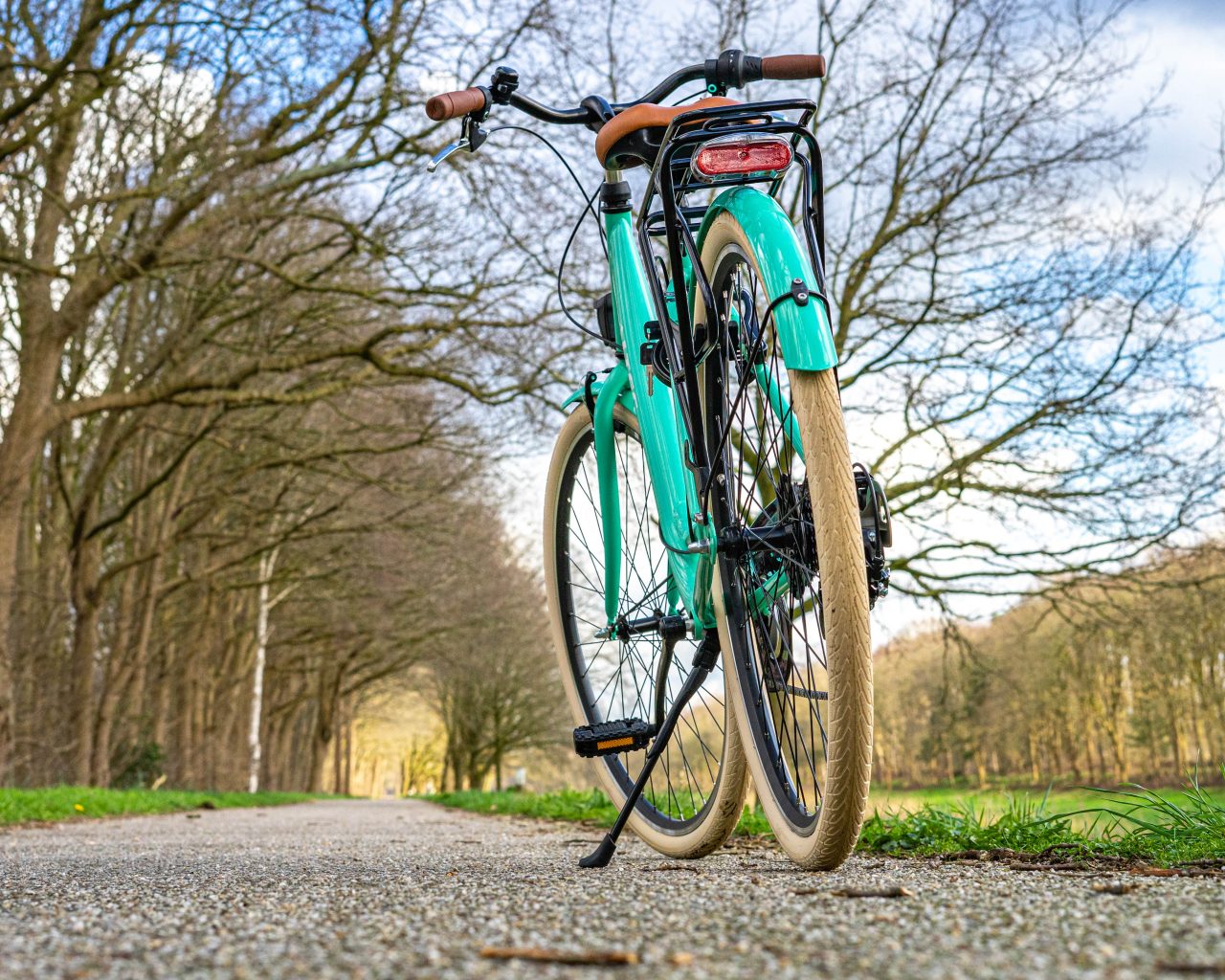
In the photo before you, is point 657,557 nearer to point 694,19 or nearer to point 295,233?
point 694,19

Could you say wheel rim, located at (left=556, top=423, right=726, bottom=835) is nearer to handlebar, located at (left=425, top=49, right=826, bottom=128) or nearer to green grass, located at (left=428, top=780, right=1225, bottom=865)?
green grass, located at (left=428, top=780, right=1225, bottom=865)

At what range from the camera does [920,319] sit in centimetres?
1082

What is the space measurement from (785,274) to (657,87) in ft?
3.53

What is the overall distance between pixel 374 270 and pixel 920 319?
18.9 feet

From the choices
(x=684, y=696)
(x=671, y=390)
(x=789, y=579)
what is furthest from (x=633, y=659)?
(x=789, y=579)

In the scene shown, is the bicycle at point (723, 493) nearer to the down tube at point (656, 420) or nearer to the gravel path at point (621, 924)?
the down tube at point (656, 420)

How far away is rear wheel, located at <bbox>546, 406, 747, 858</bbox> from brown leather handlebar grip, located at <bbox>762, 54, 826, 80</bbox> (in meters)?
1.04

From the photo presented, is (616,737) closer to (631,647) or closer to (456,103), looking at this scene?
(631,647)

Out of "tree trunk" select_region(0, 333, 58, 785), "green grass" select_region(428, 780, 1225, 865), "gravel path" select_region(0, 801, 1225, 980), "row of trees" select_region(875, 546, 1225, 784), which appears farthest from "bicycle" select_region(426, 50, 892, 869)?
"tree trunk" select_region(0, 333, 58, 785)

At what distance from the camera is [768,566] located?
8.36 ft

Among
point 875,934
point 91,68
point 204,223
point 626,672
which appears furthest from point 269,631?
point 875,934

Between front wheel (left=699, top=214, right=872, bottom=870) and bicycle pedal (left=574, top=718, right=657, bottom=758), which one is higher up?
front wheel (left=699, top=214, right=872, bottom=870)

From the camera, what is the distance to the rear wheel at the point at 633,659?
302 centimetres

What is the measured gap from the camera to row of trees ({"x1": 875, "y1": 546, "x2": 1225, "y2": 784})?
10805 millimetres
